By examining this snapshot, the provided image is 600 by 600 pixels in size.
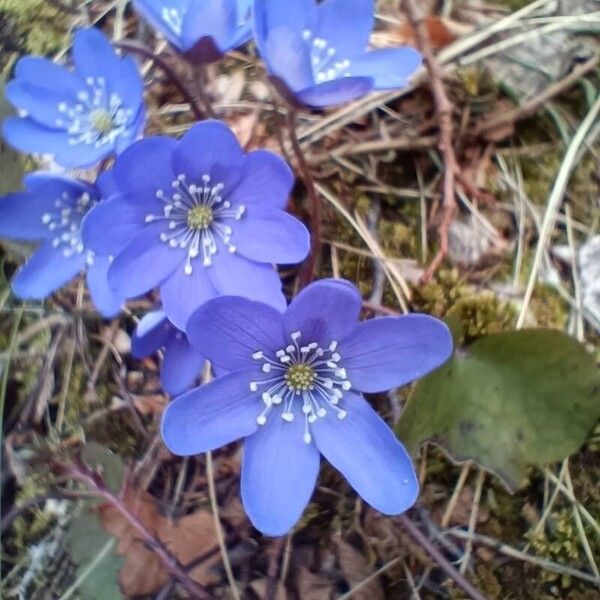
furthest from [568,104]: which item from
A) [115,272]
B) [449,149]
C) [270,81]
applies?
[115,272]

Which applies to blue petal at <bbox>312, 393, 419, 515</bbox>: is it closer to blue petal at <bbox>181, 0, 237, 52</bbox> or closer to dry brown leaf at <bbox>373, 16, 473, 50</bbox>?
blue petal at <bbox>181, 0, 237, 52</bbox>

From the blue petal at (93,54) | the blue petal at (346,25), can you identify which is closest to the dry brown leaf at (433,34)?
the blue petal at (346,25)

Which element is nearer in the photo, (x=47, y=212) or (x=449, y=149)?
(x=47, y=212)

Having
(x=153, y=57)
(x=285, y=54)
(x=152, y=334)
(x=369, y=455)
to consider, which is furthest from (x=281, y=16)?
(x=369, y=455)

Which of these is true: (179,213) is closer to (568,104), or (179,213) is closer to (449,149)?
(449,149)

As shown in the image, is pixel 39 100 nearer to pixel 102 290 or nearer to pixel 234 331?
pixel 102 290

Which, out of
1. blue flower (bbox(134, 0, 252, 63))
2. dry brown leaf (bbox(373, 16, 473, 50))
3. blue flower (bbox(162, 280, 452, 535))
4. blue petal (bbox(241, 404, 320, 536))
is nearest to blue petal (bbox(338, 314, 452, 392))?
→ blue flower (bbox(162, 280, 452, 535))
